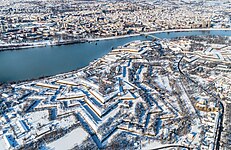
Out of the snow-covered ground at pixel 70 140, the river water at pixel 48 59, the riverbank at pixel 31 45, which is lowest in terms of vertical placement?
the snow-covered ground at pixel 70 140

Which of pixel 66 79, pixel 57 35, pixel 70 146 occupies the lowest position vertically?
pixel 70 146

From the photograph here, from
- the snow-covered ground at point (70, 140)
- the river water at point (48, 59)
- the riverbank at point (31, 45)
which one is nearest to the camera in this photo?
the snow-covered ground at point (70, 140)

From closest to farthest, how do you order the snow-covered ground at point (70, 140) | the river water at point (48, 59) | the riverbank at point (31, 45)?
the snow-covered ground at point (70, 140)
the river water at point (48, 59)
the riverbank at point (31, 45)

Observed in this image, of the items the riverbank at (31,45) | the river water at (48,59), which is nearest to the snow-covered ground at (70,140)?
the river water at (48,59)

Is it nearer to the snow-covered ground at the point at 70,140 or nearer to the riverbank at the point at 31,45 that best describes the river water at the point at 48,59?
the riverbank at the point at 31,45

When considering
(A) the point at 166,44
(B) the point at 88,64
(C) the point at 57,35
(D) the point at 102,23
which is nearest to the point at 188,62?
(A) the point at 166,44

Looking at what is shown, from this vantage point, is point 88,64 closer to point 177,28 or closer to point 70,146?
point 70,146

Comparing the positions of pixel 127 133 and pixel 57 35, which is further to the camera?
pixel 57 35
